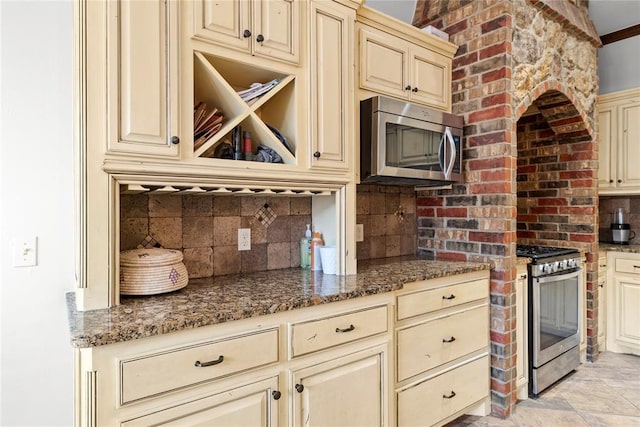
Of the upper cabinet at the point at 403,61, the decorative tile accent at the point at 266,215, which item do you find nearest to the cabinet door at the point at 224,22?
the upper cabinet at the point at 403,61

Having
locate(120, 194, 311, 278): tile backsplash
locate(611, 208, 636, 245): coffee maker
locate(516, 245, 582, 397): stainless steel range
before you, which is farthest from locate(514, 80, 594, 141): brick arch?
locate(120, 194, 311, 278): tile backsplash

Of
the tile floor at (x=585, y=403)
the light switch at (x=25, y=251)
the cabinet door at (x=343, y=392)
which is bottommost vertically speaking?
the tile floor at (x=585, y=403)

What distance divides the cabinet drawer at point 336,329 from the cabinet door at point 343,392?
3.2 inches

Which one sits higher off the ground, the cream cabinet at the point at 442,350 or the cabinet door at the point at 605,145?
the cabinet door at the point at 605,145

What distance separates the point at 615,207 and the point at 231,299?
4017 millimetres

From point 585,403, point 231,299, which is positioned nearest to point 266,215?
point 231,299

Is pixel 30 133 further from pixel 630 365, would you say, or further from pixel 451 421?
pixel 630 365

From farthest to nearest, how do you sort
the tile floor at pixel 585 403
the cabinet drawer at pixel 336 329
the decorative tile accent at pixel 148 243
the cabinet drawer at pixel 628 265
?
the cabinet drawer at pixel 628 265
the tile floor at pixel 585 403
the decorative tile accent at pixel 148 243
the cabinet drawer at pixel 336 329

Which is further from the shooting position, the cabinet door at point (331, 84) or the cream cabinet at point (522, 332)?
the cream cabinet at point (522, 332)

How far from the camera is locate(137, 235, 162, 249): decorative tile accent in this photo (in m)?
1.75

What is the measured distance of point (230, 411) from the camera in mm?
1296

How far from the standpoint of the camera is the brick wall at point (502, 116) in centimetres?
229

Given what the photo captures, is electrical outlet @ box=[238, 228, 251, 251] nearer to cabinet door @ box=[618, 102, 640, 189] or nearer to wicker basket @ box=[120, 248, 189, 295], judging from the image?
wicker basket @ box=[120, 248, 189, 295]

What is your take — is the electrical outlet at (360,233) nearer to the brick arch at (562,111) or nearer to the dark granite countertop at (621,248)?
the brick arch at (562,111)
